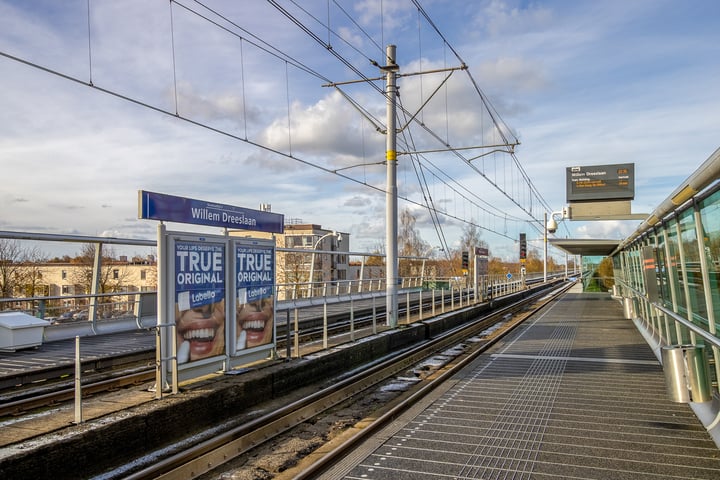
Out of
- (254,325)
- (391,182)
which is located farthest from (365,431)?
(391,182)

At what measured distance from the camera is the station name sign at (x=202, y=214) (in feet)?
23.5

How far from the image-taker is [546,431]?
20.7 feet

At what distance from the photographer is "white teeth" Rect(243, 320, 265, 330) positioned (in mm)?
9156

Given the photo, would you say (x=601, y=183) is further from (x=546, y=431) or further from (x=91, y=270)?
(x=546, y=431)

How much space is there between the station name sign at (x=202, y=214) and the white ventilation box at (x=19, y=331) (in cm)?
544

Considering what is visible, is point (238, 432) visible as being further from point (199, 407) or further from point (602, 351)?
point (602, 351)

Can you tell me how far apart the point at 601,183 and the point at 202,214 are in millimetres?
27754

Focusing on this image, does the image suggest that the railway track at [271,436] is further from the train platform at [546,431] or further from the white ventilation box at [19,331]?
the white ventilation box at [19,331]

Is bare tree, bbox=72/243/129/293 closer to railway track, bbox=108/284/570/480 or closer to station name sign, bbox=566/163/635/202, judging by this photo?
railway track, bbox=108/284/570/480

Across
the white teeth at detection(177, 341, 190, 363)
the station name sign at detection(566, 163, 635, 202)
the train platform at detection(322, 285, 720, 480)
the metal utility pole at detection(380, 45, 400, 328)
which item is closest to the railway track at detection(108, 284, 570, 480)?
the train platform at detection(322, 285, 720, 480)

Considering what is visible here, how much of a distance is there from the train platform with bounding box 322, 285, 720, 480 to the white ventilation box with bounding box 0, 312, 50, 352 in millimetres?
8374

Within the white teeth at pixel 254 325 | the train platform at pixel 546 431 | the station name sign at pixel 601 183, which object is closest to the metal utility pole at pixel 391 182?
the train platform at pixel 546 431

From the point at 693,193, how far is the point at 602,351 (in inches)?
298

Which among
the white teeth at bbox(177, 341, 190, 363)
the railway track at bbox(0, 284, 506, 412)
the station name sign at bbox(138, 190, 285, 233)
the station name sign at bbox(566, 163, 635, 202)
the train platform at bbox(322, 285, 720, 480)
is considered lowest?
the train platform at bbox(322, 285, 720, 480)
